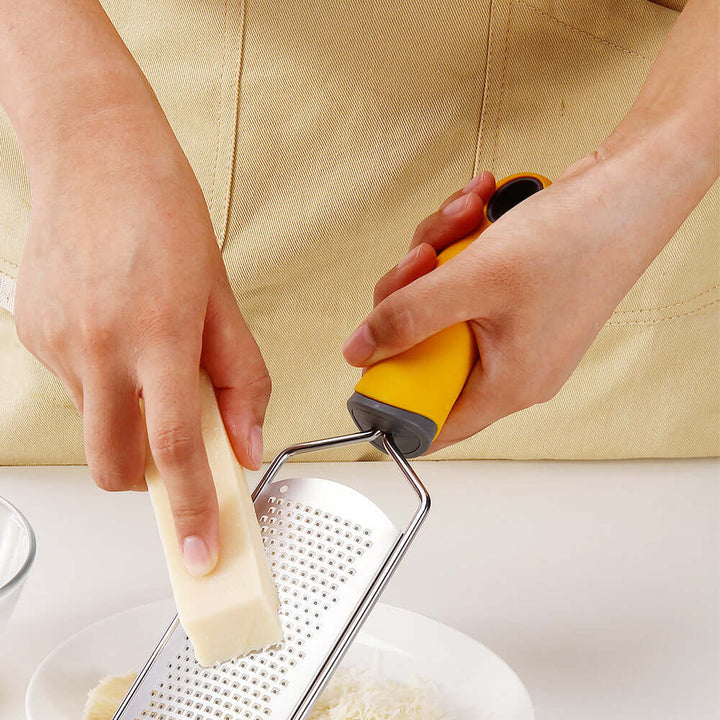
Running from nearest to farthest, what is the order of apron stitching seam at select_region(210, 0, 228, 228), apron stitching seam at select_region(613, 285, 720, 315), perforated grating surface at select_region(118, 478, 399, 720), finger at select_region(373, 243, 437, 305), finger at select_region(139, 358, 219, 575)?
1. finger at select_region(139, 358, 219, 575)
2. perforated grating surface at select_region(118, 478, 399, 720)
3. finger at select_region(373, 243, 437, 305)
4. apron stitching seam at select_region(210, 0, 228, 228)
5. apron stitching seam at select_region(613, 285, 720, 315)

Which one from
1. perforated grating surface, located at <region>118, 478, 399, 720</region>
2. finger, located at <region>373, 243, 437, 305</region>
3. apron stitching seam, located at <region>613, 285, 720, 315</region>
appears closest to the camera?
perforated grating surface, located at <region>118, 478, 399, 720</region>

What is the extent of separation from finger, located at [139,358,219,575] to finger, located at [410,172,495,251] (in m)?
0.31

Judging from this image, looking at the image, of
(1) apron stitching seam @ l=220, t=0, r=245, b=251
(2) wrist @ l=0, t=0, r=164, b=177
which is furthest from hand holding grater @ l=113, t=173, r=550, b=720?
(1) apron stitching seam @ l=220, t=0, r=245, b=251

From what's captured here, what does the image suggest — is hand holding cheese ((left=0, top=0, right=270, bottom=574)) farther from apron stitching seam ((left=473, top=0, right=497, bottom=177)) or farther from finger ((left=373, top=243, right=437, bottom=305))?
apron stitching seam ((left=473, top=0, right=497, bottom=177))

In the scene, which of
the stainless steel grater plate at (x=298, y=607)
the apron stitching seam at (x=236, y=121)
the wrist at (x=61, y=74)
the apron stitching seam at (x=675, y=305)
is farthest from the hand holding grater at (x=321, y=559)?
the apron stitching seam at (x=675, y=305)

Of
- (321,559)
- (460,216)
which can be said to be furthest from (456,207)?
(321,559)

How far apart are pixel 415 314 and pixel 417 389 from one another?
5cm

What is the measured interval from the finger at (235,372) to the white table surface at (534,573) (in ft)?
0.93

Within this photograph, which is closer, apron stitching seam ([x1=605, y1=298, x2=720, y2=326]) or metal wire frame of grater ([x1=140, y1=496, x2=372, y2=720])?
metal wire frame of grater ([x1=140, y1=496, x2=372, y2=720])

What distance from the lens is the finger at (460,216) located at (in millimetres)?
793

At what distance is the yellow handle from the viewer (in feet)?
2.11

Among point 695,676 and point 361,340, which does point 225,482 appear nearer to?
point 361,340

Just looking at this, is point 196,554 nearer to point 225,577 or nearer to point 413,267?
point 225,577

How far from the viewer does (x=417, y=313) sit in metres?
0.64
